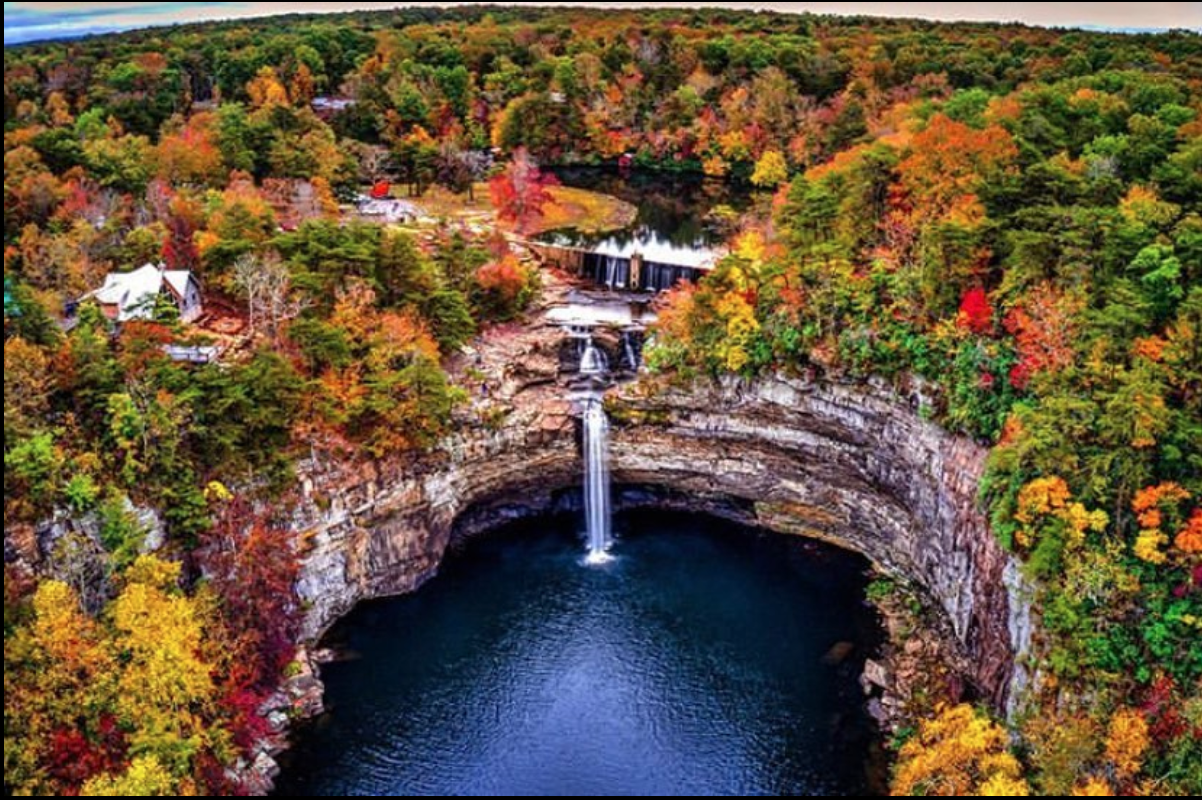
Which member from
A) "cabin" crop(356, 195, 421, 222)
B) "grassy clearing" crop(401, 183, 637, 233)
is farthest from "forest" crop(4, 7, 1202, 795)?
"grassy clearing" crop(401, 183, 637, 233)

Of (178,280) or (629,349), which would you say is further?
(629,349)

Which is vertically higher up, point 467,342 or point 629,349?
point 467,342

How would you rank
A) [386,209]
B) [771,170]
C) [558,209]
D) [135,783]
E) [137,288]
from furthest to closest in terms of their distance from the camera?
[771,170], [558,209], [386,209], [137,288], [135,783]

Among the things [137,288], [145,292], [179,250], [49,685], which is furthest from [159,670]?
[179,250]

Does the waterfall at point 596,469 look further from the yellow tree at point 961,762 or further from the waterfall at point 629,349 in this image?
the yellow tree at point 961,762

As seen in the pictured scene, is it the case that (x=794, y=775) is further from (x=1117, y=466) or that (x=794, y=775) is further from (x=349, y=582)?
(x=349, y=582)

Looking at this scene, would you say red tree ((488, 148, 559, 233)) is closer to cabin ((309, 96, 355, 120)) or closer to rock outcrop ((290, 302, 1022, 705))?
cabin ((309, 96, 355, 120))

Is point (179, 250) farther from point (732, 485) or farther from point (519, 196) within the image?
point (732, 485)
